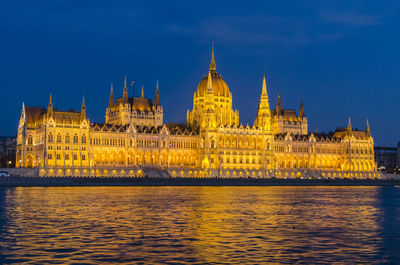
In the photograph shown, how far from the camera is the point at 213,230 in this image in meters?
35.8

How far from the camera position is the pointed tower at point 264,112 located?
521 feet

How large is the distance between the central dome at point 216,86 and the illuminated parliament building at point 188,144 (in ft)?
1.01

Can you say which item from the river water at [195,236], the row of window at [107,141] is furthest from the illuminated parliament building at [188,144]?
the river water at [195,236]

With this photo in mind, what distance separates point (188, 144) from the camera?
5935 inches

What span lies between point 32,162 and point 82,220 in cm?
10133

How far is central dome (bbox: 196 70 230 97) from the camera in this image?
542 feet

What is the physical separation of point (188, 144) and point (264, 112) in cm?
2403

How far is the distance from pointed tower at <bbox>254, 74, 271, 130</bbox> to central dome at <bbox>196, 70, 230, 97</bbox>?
10.2m

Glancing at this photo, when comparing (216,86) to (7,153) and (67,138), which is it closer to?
(67,138)

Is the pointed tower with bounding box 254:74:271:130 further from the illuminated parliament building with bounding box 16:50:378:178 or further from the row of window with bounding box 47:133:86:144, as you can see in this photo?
the row of window with bounding box 47:133:86:144

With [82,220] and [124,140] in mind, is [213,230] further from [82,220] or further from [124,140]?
[124,140]

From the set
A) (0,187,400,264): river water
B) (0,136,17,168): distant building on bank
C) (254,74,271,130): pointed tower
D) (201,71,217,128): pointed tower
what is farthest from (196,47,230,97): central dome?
(0,187,400,264): river water

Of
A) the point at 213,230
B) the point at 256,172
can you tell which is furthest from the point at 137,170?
the point at 213,230

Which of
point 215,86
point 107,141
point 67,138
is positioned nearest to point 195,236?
point 67,138
